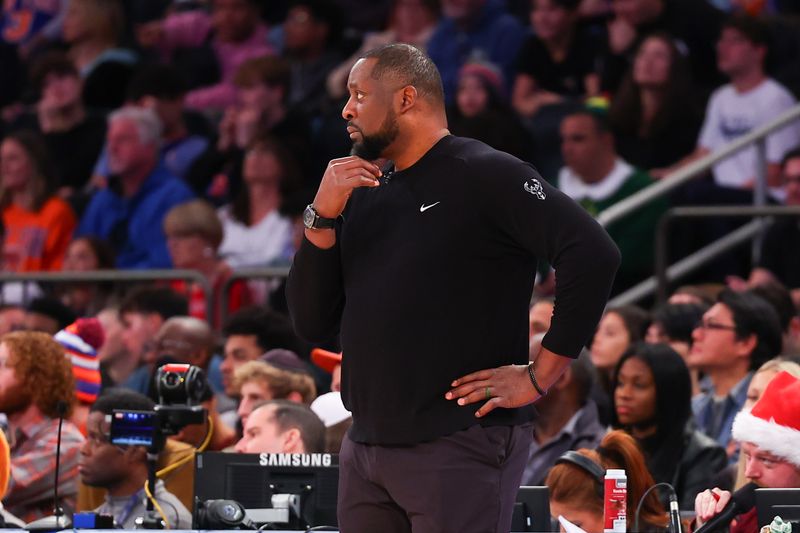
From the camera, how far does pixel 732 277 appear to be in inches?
385

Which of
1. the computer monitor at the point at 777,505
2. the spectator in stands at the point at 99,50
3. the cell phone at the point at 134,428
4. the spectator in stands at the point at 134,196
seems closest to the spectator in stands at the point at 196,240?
the spectator in stands at the point at 134,196

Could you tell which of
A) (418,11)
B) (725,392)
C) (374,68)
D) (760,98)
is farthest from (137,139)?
(374,68)

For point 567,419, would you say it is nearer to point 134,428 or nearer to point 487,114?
point 134,428

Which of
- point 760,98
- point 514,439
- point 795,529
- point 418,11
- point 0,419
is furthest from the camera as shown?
point 418,11

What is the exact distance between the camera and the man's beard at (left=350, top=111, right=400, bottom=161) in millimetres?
4254

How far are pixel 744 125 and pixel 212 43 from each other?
193 inches

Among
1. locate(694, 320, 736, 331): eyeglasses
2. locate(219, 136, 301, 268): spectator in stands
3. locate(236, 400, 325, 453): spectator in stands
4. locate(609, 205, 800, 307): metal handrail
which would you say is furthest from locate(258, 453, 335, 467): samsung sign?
locate(219, 136, 301, 268): spectator in stands

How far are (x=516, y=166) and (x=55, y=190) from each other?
27.2ft

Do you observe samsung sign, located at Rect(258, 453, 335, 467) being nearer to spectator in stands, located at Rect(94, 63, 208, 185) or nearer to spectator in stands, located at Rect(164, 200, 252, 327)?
spectator in stands, located at Rect(164, 200, 252, 327)

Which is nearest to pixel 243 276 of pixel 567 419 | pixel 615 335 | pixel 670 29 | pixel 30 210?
pixel 30 210

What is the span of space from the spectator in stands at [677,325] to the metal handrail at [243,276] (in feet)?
8.05

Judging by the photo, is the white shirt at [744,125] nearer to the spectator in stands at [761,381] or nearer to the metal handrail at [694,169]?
the metal handrail at [694,169]

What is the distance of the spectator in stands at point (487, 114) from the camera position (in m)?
10.5

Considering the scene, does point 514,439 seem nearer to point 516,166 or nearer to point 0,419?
point 516,166
